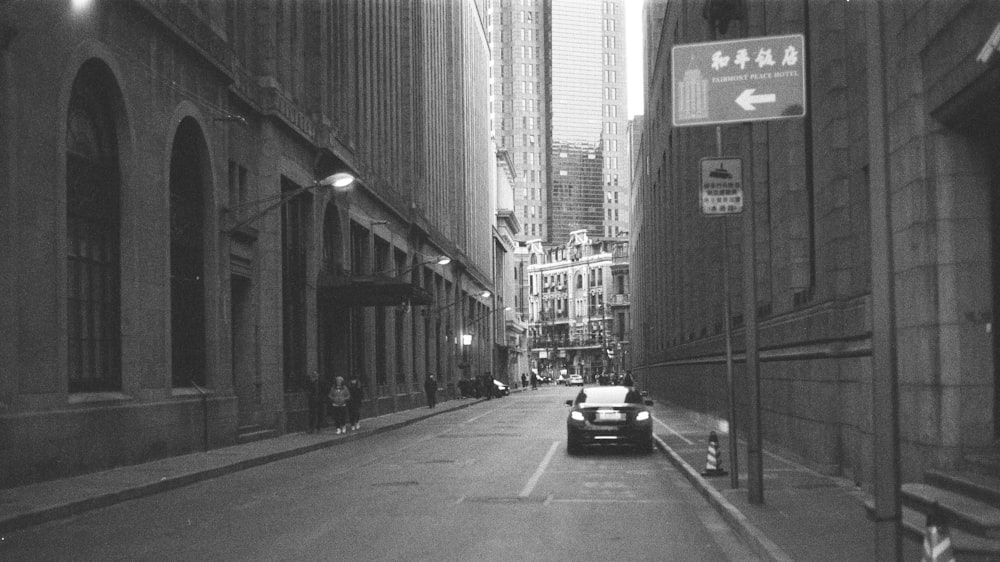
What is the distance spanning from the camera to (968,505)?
10.3m

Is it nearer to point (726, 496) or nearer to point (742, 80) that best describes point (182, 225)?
point (726, 496)

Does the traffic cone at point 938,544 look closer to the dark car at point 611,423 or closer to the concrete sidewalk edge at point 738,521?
the concrete sidewalk edge at point 738,521

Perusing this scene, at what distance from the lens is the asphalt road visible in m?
11.2

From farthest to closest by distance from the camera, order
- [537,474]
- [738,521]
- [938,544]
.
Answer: [537,474] < [738,521] < [938,544]

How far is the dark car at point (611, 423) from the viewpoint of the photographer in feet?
78.2

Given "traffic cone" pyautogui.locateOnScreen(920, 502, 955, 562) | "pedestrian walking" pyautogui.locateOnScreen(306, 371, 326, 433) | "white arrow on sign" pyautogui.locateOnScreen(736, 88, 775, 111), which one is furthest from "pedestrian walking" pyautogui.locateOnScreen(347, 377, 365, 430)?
"traffic cone" pyautogui.locateOnScreen(920, 502, 955, 562)

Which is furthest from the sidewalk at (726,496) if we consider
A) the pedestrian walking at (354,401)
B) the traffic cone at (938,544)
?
the pedestrian walking at (354,401)

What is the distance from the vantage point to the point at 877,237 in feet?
25.2

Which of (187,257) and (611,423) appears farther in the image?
(187,257)

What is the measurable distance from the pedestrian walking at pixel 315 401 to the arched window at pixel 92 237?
11820 mm

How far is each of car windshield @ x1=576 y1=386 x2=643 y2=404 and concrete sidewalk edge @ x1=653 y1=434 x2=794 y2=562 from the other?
15.3 ft

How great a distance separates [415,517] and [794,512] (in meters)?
4.64

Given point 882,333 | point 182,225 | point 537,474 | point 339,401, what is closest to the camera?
point 882,333

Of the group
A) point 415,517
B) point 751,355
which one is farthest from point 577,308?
point 415,517
